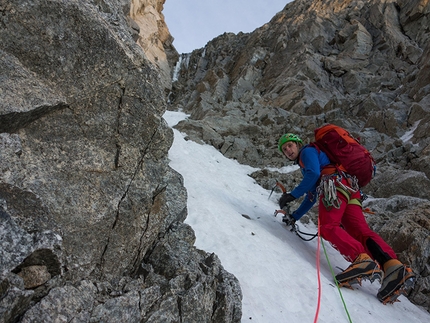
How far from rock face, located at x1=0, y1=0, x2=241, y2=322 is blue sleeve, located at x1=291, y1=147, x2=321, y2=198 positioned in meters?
3.38

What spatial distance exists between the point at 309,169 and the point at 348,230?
1538 mm

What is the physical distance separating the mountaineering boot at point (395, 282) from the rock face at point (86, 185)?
3009 mm

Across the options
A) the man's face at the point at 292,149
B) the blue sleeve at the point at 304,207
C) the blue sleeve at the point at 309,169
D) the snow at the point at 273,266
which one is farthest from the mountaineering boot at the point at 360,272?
the man's face at the point at 292,149

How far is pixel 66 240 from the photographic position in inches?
112

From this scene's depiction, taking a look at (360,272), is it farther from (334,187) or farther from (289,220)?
(289,220)

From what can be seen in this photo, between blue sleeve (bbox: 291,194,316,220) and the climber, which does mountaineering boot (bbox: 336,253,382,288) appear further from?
blue sleeve (bbox: 291,194,316,220)

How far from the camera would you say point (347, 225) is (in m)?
6.06

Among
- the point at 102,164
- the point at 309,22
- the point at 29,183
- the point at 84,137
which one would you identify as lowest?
A: the point at 29,183

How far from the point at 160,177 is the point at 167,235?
785 mm

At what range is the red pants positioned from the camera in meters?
5.30

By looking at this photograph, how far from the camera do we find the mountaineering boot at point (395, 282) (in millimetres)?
4762

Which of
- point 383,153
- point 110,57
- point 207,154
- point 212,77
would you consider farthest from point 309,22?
point 110,57

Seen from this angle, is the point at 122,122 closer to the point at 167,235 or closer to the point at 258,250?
the point at 167,235

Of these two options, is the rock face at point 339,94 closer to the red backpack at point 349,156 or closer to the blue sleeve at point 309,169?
the red backpack at point 349,156
